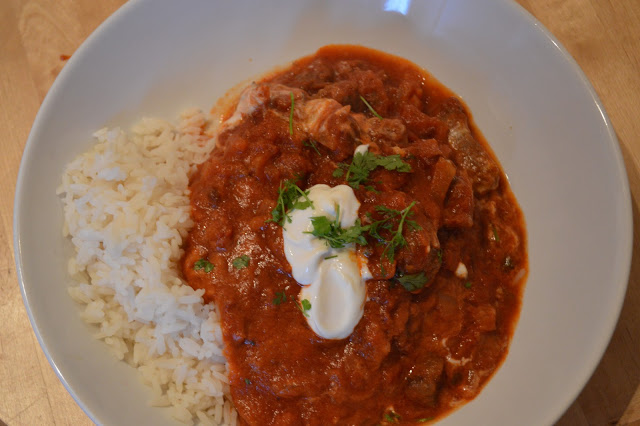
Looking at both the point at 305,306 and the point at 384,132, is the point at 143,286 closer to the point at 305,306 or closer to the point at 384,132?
the point at 305,306

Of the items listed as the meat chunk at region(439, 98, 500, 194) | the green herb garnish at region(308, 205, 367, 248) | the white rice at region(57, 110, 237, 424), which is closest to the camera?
the green herb garnish at region(308, 205, 367, 248)

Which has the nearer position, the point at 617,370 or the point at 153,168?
the point at 617,370

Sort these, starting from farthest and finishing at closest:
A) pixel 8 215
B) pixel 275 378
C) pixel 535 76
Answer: pixel 8 215 → pixel 535 76 → pixel 275 378

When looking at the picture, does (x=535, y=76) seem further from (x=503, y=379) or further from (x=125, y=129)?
(x=125, y=129)

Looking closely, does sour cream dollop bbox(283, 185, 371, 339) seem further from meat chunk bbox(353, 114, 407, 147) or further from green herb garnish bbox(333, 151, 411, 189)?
meat chunk bbox(353, 114, 407, 147)

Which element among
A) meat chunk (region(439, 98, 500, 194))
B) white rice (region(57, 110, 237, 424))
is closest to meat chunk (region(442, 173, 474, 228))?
meat chunk (region(439, 98, 500, 194))

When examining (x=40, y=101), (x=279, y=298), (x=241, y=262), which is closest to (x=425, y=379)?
(x=279, y=298)

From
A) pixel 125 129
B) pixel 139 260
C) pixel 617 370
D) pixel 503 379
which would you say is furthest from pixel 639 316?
pixel 125 129
